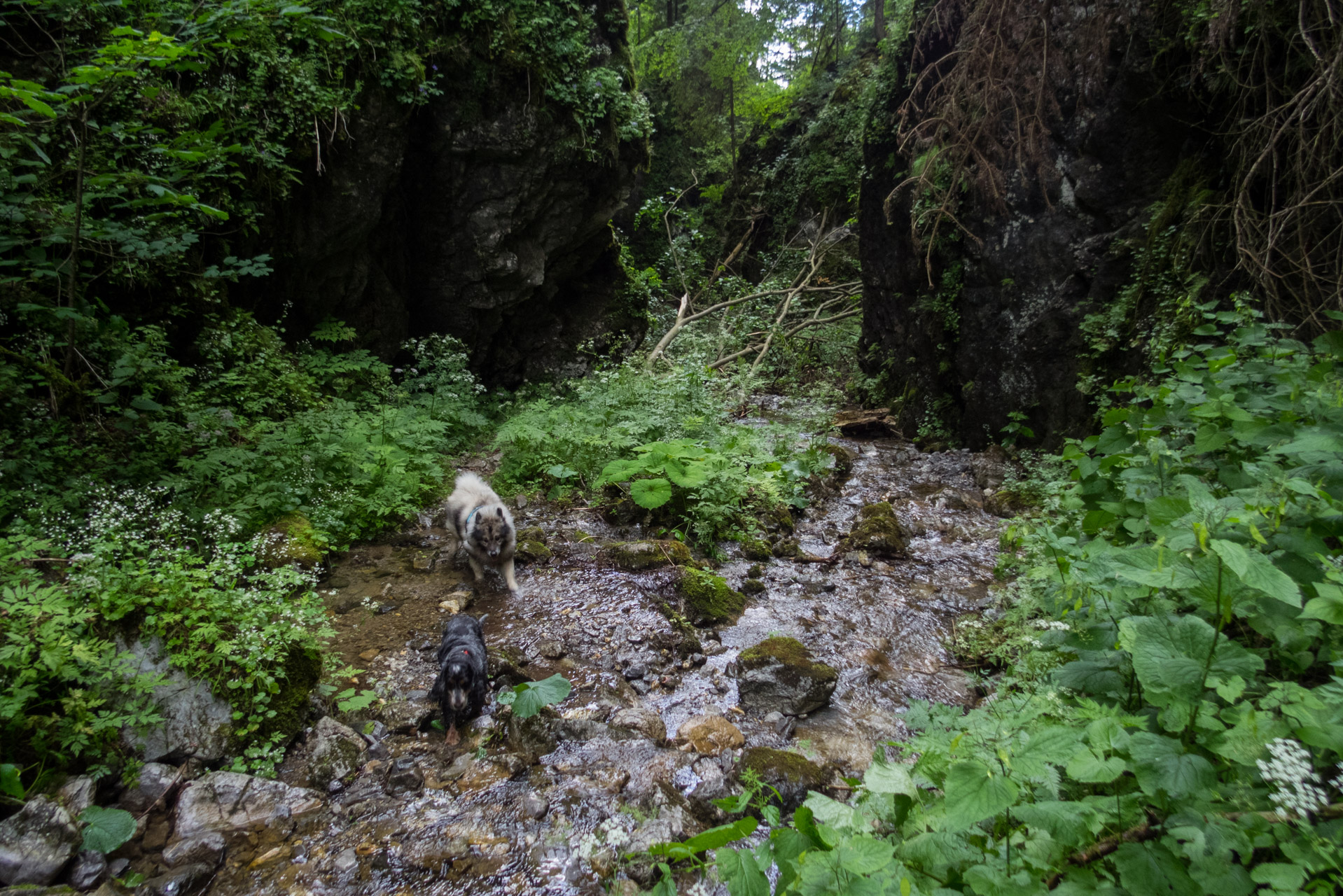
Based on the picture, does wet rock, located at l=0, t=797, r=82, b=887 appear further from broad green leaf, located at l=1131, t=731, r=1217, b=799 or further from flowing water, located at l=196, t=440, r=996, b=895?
broad green leaf, located at l=1131, t=731, r=1217, b=799

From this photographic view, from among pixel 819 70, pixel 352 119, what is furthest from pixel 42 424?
pixel 819 70

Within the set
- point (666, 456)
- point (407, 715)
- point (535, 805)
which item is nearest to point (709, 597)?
point (666, 456)

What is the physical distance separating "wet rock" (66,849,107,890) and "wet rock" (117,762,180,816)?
0.26m

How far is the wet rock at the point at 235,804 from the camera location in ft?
8.87

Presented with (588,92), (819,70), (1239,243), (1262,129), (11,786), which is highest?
(819,70)

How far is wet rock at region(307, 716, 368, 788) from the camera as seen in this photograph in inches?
121

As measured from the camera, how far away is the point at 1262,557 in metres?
1.59

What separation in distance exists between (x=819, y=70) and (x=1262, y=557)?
95.0 ft

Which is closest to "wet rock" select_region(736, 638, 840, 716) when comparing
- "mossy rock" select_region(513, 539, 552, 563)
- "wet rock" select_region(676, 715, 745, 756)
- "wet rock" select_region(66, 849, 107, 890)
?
"wet rock" select_region(676, 715, 745, 756)

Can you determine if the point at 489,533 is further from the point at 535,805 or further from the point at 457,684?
the point at 535,805

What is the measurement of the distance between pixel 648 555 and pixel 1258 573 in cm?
465

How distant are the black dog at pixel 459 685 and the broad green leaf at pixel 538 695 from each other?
0.64 meters

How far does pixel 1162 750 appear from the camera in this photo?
57.8 inches

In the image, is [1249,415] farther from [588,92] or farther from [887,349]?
[588,92]
